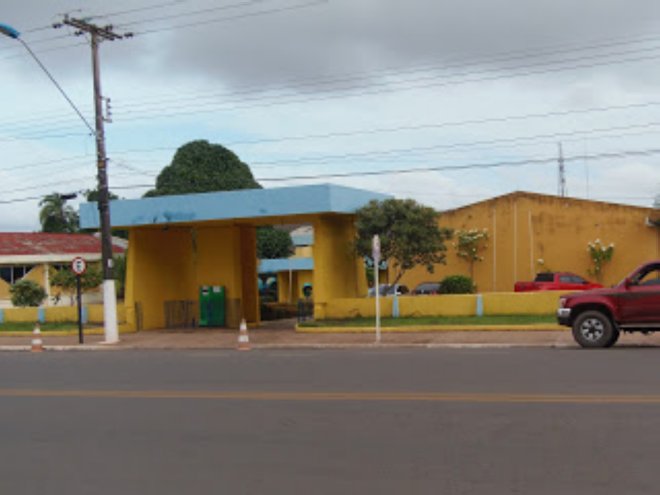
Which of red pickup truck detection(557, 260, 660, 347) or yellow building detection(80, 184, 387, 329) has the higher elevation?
yellow building detection(80, 184, 387, 329)

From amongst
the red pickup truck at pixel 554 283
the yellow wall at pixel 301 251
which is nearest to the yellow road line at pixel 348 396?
the red pickup truck at pixel 554 283

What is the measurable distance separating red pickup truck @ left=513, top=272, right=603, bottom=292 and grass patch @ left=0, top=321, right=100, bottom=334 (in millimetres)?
17174

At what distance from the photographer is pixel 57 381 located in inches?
560

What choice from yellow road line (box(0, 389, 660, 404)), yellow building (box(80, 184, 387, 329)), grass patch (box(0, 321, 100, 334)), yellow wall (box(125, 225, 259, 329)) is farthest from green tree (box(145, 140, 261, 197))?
yellow road line (box(0, 389, 660, 404))

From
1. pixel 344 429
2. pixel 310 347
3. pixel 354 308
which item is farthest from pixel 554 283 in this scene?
pixel 344 429

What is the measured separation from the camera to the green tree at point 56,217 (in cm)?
6894

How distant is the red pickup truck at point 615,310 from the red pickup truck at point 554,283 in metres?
14.2

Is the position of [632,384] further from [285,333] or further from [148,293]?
[148,293]

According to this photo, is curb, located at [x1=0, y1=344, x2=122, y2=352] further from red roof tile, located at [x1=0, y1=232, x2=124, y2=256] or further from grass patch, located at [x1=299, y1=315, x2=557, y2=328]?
red roof tile, located at [x1=0, y1=232, x2=124, y2=256]

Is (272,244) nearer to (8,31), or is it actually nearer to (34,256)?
(34,256)

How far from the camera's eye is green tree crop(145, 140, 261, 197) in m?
57.1

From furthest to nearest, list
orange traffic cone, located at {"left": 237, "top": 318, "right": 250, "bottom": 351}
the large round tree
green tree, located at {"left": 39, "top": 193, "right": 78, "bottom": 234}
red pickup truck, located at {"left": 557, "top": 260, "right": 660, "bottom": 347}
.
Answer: green tree, located at {"left": 39, "top": 193, "right": 78, "bottom": 234} → the large round tree → orange traffic cone, located at {"left": 237, "top": 318, "right": 250, "bottom": 351} → red pickup truck, located at {"left": 557, "top": 260, "right": 660, "bottom": 347}

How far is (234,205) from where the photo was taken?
25.2 metres

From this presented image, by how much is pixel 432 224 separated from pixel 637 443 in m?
18.7
